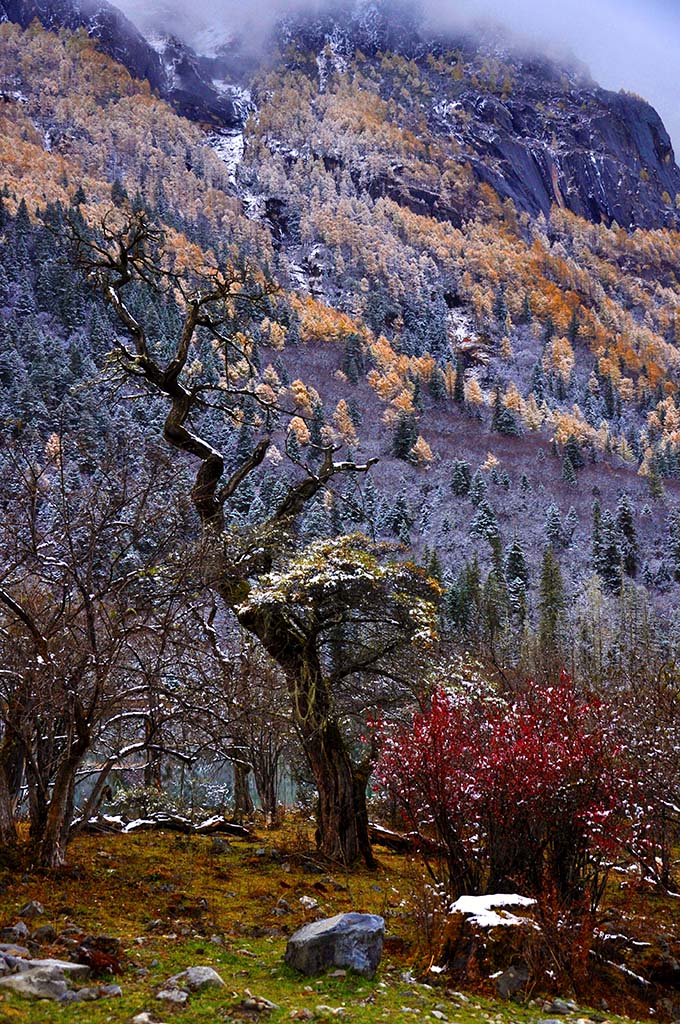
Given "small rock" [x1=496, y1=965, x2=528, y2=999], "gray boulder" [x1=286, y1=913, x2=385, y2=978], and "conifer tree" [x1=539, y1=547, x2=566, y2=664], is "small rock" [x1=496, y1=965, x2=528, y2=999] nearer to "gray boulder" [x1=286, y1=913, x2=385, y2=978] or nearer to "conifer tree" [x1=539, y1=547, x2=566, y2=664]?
"gray boulder" [x1=286, y1=913, x2=385, y2=978]

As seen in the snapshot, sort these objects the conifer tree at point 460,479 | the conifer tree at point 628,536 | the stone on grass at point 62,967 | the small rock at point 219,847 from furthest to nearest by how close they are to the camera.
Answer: the conifer tree at point 460,479 < the conifer tree at point 628,536 < the small rock at point 219,847 < the stone on grass at point 62,967

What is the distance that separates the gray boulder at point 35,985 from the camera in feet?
14.5

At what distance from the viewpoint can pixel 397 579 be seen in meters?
12.1

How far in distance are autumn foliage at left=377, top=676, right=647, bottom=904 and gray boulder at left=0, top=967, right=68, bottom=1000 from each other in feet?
11.3

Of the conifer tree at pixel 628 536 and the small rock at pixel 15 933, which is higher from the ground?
the conifer tree at pixel 628 536

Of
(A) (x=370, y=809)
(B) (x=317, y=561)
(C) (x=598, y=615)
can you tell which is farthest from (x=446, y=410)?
(B) (x=317, y=561)

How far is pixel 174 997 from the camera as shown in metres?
4.52

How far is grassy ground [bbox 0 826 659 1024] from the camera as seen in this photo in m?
4.58

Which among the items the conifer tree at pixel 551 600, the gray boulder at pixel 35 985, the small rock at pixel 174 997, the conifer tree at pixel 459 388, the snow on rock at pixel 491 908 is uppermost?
the conifer tree at pixel 459 388

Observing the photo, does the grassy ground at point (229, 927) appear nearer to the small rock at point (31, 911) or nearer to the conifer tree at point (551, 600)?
the small rock at point (31, 911)

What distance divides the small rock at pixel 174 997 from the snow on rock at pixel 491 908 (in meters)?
2.35

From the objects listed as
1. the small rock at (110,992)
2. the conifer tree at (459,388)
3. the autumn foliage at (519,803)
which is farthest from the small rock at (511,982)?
the conifer tree at (459,388)

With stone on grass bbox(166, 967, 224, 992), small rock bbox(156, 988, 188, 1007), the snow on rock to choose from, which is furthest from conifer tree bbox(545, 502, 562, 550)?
small rock bbox(156, 988, 188, 1007)

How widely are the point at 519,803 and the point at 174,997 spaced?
10.9 feet
